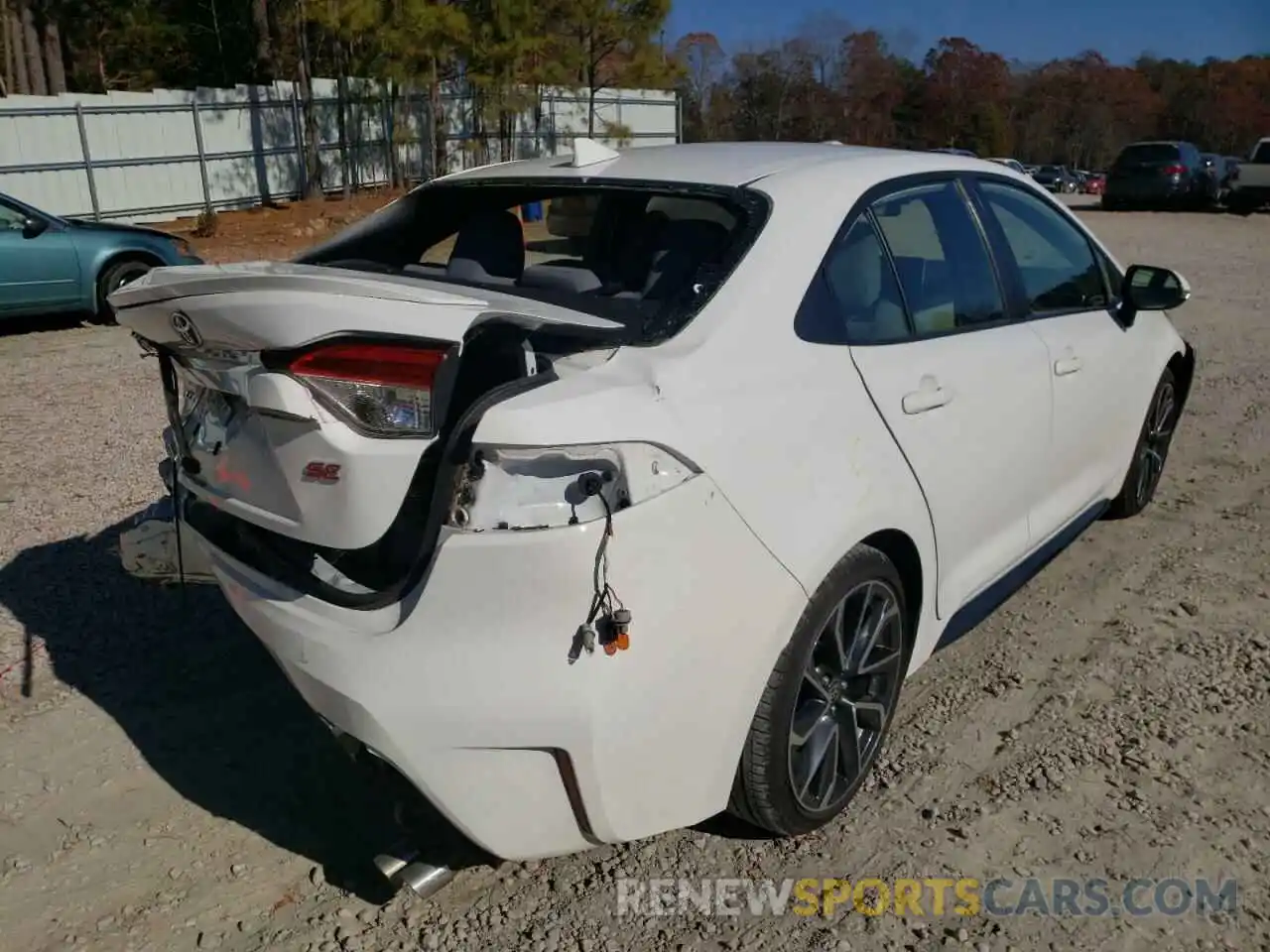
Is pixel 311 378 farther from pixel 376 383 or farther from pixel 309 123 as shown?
pixel 309 123

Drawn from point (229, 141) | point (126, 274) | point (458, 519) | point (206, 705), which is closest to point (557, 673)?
point (458, 519)

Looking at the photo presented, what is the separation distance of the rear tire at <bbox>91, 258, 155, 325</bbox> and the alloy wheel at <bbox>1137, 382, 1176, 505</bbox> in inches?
356

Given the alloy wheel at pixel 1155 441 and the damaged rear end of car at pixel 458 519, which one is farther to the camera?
the alloy wheel at pixel 1155 441

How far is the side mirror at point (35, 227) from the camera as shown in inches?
393

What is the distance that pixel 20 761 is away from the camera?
3164mm

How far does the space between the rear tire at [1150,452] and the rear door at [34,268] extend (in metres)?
9.41

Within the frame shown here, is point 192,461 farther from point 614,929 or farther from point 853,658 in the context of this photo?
point 853,658

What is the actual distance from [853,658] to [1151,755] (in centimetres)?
105

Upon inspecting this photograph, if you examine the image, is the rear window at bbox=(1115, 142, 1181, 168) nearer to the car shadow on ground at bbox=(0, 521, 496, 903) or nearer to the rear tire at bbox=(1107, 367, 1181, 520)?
the rear tire at bbox=(1107, 367, 1181, 520)

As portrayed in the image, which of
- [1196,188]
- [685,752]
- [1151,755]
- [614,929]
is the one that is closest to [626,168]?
[685,752]

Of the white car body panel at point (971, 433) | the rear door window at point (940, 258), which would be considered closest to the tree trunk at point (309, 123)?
the rear door window at point (940, 258)

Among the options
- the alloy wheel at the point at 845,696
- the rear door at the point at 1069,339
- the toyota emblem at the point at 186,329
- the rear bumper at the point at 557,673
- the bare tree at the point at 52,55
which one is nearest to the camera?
the rear bumper at the point at 557,673

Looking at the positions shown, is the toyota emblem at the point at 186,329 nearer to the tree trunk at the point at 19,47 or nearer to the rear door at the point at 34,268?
the rear door at the point at 34,268

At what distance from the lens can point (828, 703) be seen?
9.09ft
